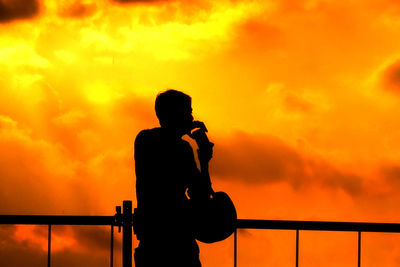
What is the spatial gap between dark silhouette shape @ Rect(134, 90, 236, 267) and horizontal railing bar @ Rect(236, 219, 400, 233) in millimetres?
1411

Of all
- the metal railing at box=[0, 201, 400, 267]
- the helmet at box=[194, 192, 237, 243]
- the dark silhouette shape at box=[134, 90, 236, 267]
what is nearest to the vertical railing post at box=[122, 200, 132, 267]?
the metal railing at box=[0, 201, 400, 267]

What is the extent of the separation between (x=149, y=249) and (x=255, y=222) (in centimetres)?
168

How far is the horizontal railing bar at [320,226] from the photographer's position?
5578mm

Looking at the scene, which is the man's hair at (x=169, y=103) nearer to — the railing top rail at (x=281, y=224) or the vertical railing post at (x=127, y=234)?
the vertical railing post at (x=127, y=234)

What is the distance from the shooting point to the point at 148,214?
4062mm

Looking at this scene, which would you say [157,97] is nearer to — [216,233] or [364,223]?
[216,233]

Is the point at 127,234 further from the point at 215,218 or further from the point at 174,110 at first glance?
the point at 174,110

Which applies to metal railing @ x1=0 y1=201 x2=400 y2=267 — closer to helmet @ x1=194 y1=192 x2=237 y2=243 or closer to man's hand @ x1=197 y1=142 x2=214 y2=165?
helmet @ x1=194 y1=192 x2=237 y2=243

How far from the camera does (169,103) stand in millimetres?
4137

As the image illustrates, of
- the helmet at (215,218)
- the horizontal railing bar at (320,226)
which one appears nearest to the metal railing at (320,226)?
the horizontal railing bar at (320,226)

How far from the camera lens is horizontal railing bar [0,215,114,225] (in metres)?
5.63

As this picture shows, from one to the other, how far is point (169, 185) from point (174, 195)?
0.24ft

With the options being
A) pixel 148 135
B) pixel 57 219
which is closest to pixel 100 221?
pixel 57 219

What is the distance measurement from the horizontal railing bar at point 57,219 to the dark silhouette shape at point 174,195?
1.50 meters
